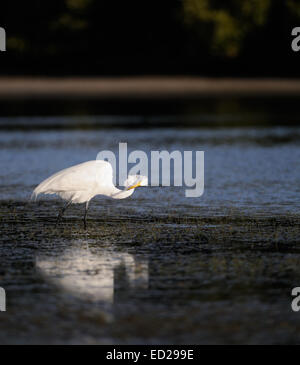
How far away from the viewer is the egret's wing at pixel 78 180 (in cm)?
1144

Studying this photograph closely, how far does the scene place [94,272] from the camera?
8.92 meters

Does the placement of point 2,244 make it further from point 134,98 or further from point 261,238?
point 134,98

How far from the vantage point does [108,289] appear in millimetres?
8281

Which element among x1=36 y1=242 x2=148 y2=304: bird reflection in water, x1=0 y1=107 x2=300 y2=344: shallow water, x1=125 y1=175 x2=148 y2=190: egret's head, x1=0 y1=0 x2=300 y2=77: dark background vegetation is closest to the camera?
x1=0 y1=107 x2=300 y2=344: shallow water

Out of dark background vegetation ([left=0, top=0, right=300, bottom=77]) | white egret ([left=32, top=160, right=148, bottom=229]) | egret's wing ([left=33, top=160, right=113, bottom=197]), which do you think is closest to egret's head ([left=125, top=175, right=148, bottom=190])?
white egret ([left=32, top=160, right=148, bottom=229])

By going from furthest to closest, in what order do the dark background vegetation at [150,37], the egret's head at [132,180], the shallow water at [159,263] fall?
the dark background vegetation at [150,37], the egret's head at [132,180], the shallow water at [159,263]

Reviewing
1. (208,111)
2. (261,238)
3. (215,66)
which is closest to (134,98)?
(208,111)

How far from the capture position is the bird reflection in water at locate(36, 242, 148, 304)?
27.1 feet

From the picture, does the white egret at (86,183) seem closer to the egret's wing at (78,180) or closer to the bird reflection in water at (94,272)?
the egret's wing at (78,180)

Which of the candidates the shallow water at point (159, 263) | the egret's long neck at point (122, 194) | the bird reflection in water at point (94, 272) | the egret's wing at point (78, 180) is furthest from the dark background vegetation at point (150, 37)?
the bird reflection in water at point (94, 272)

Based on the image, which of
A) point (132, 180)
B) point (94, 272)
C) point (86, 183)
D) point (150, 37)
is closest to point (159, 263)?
point (94, 272)

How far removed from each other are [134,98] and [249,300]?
123 feet

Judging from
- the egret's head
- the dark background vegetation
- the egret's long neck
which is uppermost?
the dark background vegetation

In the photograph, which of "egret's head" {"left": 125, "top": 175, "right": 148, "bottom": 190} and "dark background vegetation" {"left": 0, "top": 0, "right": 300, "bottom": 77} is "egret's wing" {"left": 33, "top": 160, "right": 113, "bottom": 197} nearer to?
"egret's head" {"left": 125, "top": 175, "right": 148, "bottom": 190}
